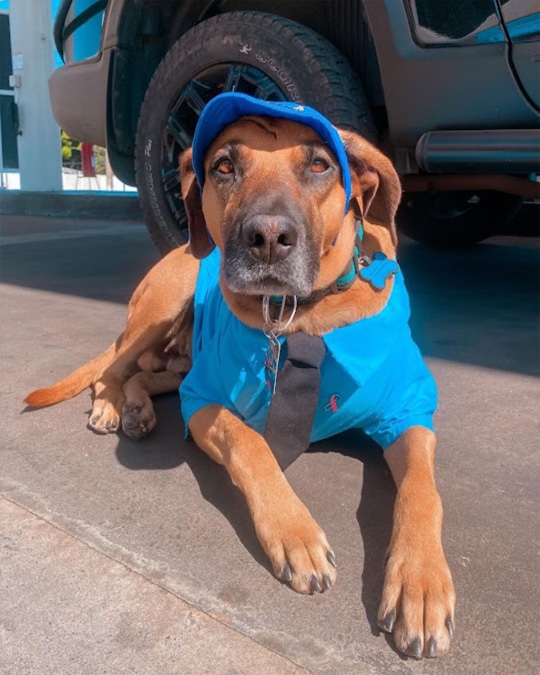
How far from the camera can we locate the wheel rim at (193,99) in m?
3.73

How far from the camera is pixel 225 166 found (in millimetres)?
2461

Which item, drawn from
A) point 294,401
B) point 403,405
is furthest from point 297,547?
point 403,405

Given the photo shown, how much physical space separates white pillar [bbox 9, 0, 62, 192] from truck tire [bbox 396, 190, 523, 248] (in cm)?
860

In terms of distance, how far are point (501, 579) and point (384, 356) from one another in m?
0.76

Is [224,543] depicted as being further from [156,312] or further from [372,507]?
[156,312]

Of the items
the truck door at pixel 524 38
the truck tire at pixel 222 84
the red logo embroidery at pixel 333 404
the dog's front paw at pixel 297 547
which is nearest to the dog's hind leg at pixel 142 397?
the red logo embroidery at pixel 333 404

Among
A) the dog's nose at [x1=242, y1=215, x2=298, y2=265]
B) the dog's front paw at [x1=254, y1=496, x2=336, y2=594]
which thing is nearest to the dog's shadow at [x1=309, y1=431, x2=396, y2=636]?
the dog's front paw at [x1=254, y1=496, x2=336, y2=594]

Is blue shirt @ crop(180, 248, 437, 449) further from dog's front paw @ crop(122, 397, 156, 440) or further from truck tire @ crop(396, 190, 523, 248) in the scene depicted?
truck tire @ crop(396, 190, 523, 248)

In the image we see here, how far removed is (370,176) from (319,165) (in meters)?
0.20

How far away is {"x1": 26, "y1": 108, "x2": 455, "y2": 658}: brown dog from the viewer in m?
1.71

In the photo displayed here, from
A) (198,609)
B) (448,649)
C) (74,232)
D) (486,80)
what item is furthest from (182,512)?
(74,232)

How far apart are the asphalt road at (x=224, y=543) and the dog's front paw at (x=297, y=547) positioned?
1.3 inches

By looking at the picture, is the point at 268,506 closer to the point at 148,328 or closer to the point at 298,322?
the point at 298,322

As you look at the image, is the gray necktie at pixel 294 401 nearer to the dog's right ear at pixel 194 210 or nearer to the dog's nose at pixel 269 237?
the dog's nose at pixel 269 237
